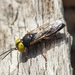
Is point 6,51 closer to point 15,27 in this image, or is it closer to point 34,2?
point 15,27

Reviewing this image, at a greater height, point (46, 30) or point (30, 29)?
point (30, 29)

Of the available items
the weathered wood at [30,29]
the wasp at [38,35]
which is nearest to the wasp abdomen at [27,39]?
the wasp at [38,35]

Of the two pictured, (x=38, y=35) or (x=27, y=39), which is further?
(x=38, y=35)

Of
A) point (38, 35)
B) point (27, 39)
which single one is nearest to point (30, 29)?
point (27, 39)

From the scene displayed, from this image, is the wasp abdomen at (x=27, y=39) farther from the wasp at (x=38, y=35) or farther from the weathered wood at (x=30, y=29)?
the weathered wood at (x=30, y=29)

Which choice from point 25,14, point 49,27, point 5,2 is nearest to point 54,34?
point 49,27

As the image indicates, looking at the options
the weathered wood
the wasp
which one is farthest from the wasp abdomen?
the weathered wood

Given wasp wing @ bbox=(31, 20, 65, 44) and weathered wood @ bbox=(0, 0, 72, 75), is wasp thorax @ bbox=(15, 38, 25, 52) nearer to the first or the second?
weathered wood @ bbox=(0, 0, 72, 75)

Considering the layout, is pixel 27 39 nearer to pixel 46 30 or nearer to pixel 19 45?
pixel 19 45
